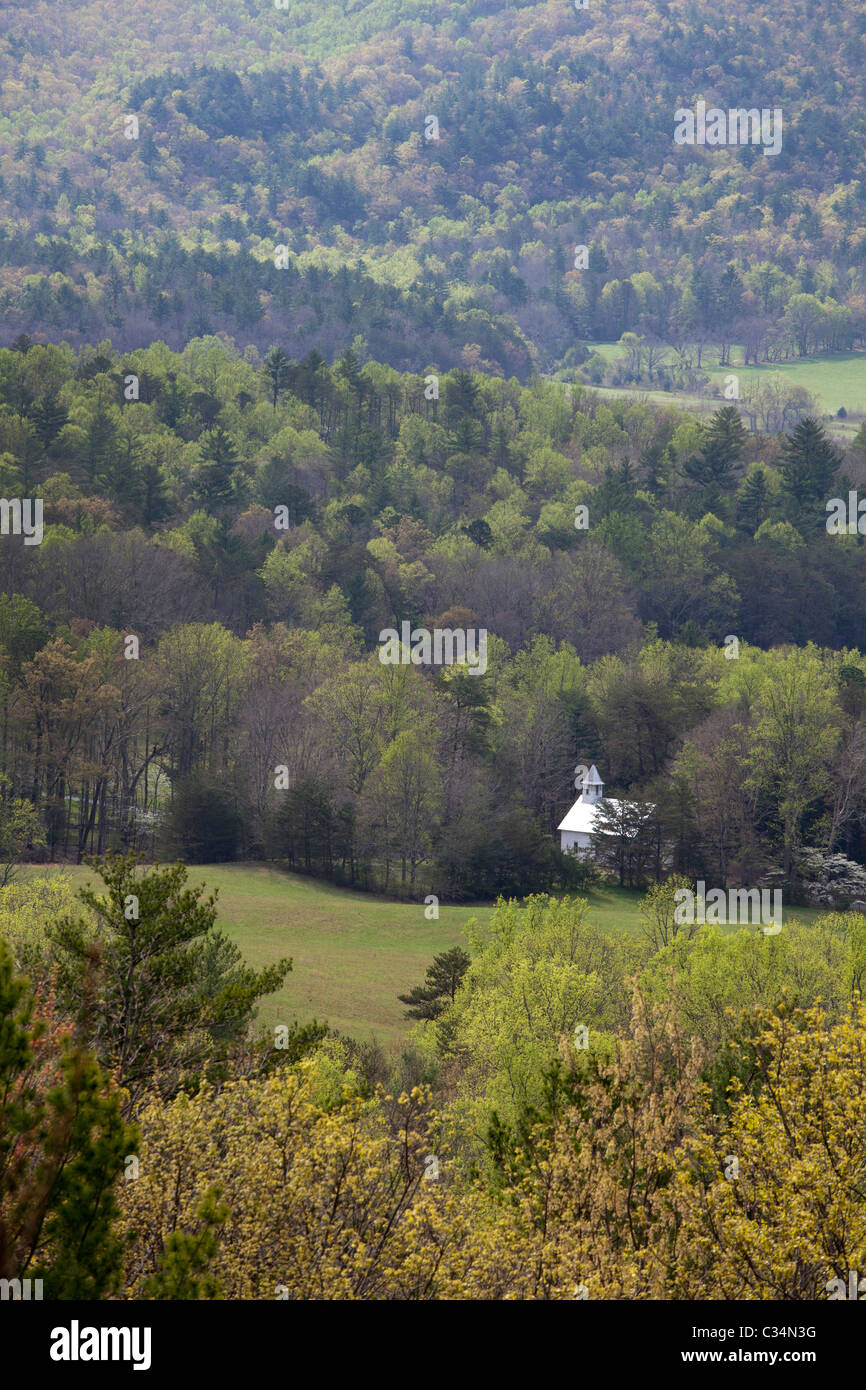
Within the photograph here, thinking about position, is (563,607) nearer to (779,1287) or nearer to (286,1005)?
(286,1005)

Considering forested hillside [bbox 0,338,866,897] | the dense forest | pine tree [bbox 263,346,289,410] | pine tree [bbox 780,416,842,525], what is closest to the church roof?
the dense forest

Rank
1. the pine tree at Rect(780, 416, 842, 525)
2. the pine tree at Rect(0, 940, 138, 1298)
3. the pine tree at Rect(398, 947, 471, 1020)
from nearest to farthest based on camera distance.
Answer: the pine tree at Rect(0, 940, 138, 1298), the pine tree at Rect(398, 947, 471, 1020), the pine tree at Rect(780, 416, 842, 525)

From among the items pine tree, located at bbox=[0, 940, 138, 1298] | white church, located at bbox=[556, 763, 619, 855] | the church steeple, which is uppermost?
the church steeple

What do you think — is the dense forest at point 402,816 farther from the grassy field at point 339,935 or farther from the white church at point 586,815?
the white church at point 586,815

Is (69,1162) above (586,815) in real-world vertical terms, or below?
below

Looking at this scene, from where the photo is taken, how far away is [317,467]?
412 ft

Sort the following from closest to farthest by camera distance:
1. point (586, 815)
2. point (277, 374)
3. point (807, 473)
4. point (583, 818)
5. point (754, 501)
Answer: point (583, 818) < point (586, 815) < point (754, 501) < point (807, 473) < point (277, 374)

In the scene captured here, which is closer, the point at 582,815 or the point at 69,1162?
the point at 69,1162

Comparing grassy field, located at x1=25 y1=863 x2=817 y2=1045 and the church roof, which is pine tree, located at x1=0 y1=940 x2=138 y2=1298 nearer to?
grassy field, located at x1=25 y1=863 x2=817 y2=1045

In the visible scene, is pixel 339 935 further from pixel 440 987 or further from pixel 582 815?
pixel 582 815

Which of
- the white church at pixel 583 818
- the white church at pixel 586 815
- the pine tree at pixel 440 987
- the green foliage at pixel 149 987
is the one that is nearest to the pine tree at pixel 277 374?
the white church at pixel 586 815

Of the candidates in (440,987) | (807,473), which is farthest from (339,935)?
(807,473)

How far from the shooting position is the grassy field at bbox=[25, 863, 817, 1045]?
49.5 meters

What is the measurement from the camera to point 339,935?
5969 centimetres
